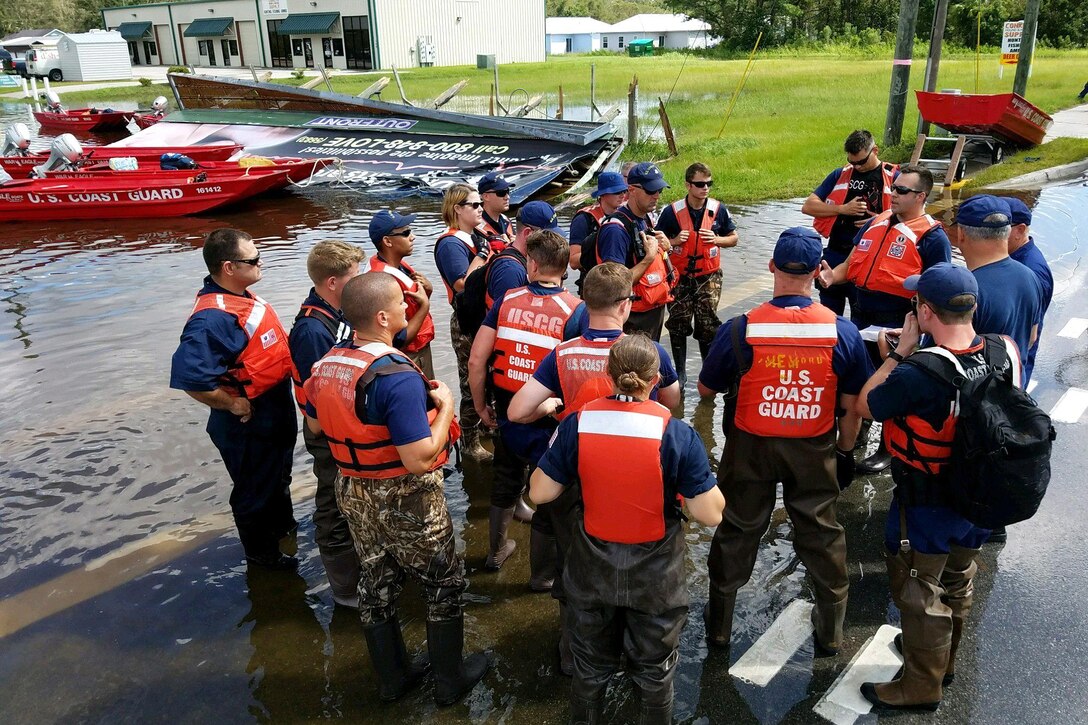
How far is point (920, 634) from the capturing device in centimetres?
330

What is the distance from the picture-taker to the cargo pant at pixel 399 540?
133 inches

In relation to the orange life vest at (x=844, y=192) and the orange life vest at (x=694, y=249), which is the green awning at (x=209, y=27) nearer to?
the orange life vest at (x=694, y=249)

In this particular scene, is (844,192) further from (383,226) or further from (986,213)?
(383,226)

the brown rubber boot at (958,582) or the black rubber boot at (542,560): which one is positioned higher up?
the brown rubber boot at (958,582)

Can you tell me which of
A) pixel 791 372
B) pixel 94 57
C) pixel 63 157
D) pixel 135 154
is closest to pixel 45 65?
pixel 94 57

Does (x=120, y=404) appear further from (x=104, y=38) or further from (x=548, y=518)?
(x=104, y=38)

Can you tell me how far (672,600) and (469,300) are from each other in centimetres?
283

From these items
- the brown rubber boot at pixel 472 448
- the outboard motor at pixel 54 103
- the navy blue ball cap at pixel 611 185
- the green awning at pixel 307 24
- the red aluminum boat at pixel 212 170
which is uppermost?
the green awning at pixel 307 24

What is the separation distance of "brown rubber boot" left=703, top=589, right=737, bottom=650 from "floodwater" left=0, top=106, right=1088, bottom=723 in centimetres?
9

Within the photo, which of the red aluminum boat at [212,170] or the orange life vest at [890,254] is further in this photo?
the red aluminum boat at [212,170]

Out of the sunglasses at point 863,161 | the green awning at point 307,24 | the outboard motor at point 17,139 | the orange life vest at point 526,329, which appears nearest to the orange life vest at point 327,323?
the orange life vest at point 526,329

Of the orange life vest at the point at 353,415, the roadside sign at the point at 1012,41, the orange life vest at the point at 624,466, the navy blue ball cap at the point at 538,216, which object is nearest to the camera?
the orange life vest at the point at 624,466

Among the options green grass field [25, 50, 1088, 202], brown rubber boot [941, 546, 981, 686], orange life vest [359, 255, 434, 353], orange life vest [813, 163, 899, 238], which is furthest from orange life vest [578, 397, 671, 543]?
green grass field [25, 50, 1088, 202]

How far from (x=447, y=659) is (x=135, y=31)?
7966 centimetres
